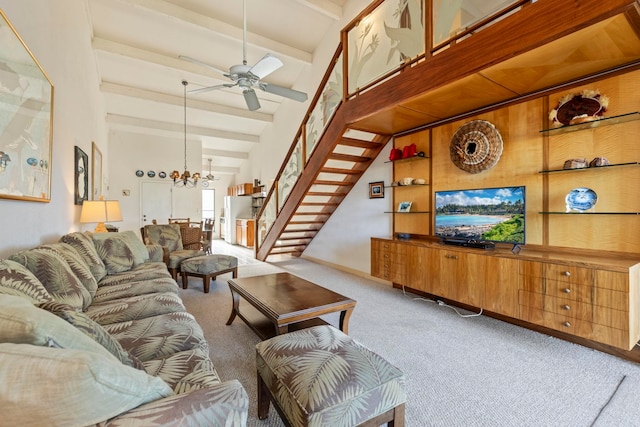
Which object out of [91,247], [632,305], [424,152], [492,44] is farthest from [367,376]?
[424,152]

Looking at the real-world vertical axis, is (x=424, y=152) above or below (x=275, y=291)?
above

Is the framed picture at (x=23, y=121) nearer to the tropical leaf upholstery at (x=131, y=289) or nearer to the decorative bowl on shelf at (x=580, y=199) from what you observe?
the tropical leaf upholstery at (x=131, y=289)

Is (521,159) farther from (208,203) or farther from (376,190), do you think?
(208,203)

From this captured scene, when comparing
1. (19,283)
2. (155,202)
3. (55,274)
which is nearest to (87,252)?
(55,274)

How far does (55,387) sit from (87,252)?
8.06 feet

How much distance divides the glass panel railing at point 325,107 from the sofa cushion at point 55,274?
3097 mm

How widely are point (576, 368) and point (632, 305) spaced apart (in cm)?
58

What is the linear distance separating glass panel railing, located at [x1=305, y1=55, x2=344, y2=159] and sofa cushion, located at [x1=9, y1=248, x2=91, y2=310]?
3.10 m

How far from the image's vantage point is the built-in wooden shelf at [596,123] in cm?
224

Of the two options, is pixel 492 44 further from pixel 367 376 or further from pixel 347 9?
pixel 347 9

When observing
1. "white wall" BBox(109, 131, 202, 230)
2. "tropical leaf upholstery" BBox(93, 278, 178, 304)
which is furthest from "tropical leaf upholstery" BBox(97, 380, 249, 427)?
"white wall" BBox(109, 131, 202, 230)

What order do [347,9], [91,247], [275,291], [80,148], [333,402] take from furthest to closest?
[347,9] < [80,148] < [91,247] < [275,291] < [333,402]

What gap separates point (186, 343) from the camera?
1487 mm

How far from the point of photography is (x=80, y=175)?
12.2 ft
